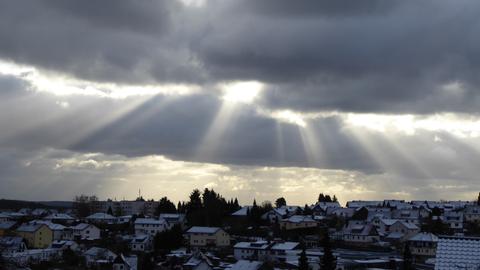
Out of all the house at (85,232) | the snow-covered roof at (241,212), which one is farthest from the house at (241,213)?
the house at (85,232)

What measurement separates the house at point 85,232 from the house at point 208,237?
52.0 feet

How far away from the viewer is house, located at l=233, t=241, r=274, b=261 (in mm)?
66081

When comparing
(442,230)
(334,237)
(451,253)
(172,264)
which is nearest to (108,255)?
(172,264)

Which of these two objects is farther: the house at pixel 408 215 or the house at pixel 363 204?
the house at pixel 363 204

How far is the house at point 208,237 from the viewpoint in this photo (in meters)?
79.8

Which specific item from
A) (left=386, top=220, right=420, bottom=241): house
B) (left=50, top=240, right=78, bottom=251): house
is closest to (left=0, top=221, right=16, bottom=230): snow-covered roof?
(left=50, top=240, right=78, bottom=251): house

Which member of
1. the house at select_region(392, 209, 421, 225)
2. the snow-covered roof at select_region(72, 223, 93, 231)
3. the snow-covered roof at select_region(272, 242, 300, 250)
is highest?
the house at select_region(392, 209, 421, 225)

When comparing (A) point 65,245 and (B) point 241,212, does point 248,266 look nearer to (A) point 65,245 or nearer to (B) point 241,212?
(A) point 65,245

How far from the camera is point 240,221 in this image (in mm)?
99062

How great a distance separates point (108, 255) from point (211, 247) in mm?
14954

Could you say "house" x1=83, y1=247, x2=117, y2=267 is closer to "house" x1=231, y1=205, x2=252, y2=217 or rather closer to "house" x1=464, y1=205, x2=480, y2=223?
"house" x1=231, y1=205, x2=252, y2=217

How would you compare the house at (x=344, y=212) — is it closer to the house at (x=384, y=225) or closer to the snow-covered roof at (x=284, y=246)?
the house at (x=384, y=225)

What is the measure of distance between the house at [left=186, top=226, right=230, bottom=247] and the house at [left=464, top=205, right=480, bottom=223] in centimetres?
4439

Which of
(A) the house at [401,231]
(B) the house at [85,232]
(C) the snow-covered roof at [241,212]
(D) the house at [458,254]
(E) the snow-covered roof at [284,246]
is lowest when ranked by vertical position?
(B) the house at [85,232]
